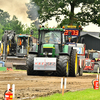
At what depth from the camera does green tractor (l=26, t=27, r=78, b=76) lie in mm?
20781

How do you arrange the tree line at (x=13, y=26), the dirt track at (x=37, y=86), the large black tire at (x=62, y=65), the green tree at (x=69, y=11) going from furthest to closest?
the tree line at (x=13, y=26) → the green tree at (x=69, y=11) → the large black tire at (x=62, y=65) → the dirt track at (x=37, y=86)

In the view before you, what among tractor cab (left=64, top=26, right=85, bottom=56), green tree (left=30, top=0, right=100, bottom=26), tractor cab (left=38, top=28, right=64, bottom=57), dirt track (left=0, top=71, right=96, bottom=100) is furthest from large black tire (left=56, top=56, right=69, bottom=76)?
green tree (left=30, top=0, right=100, bottom=26)

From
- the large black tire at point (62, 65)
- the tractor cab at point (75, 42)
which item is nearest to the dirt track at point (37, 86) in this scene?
the large black tire at point (62, 65)

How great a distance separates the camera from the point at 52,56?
2173cm

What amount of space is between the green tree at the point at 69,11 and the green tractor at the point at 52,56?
30.1m

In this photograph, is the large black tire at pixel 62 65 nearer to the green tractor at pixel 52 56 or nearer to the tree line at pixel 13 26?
the green tractor at pixel 52 56

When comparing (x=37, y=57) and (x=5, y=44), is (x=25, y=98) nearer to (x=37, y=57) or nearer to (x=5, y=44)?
(x=37, y=57)

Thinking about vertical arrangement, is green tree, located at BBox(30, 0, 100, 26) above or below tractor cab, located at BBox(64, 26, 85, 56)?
above

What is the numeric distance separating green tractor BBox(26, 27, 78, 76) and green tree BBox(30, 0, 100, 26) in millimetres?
30082

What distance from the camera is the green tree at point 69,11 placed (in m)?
53.1

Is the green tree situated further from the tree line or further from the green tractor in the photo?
the tree line

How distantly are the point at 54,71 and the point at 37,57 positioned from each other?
1.41m

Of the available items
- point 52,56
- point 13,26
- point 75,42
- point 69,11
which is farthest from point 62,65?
point 13,26

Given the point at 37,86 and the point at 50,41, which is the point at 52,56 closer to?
the point at 50,41
